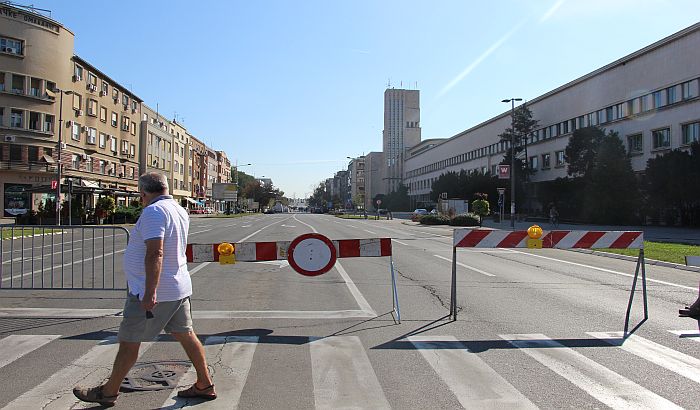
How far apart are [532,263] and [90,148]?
4956cm

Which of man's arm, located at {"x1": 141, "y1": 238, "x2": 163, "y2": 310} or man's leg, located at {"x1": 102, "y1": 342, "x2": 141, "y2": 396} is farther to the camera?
man's leg, located at {"x1": 102, "y1": 342, "x2": 141, "y2": 396}

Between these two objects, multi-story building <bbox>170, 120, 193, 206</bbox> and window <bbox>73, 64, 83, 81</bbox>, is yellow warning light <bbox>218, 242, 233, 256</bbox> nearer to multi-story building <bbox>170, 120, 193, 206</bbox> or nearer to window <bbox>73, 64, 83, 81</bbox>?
window <bbox>73, 64, 83, 81</bbox>

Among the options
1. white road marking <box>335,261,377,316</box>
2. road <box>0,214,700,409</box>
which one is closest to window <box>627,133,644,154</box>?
road <box>0,214,700,409</box>

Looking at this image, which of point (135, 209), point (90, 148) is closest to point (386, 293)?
point (135, 209)

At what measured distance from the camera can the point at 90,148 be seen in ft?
174

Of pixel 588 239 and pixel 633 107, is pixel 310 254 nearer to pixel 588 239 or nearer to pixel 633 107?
pixel 588 239

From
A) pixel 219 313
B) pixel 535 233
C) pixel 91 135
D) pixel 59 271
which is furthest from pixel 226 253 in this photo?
pixel 91 135

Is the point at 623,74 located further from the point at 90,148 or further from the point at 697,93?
the point at 90,148

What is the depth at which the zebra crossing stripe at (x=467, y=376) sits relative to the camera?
4332mm

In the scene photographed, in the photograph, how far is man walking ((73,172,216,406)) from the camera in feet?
13.1

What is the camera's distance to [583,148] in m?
52.4

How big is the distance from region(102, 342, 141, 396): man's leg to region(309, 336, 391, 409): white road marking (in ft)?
4.89

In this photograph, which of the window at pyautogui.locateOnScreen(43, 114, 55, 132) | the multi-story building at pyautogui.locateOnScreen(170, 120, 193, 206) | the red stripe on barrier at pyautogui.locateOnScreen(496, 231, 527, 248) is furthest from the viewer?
the multi-story building at pyautogui.locateOnScreen(170, 120, 193, 206)

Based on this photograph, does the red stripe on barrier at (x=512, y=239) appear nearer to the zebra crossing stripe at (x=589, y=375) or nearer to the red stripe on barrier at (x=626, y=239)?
the red stripe on barrier at (x=626, y=239)
